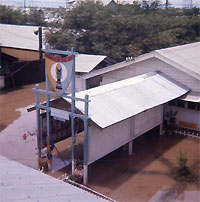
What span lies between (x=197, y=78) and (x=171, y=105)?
6.36ft

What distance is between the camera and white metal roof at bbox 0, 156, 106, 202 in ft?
15.5

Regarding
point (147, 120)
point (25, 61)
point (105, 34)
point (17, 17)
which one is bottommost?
point (147, 120)

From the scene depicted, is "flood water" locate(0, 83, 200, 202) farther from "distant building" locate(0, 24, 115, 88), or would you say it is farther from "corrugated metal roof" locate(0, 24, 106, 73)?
"distant building" locate(0, 24, 115, 88)

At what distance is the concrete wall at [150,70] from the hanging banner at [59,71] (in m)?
7.00

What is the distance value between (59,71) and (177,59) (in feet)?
26.1

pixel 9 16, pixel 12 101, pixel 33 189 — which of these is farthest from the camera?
pixel 9 16

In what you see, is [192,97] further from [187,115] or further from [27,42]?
[27,42]

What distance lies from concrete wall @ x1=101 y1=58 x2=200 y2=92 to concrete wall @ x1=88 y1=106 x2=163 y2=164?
2.28 meters

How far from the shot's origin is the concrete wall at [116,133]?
10.1 m

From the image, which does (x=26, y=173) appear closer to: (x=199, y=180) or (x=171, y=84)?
(x=199, y=180)

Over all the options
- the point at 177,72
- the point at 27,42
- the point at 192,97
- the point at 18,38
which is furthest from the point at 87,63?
the point at 18,38

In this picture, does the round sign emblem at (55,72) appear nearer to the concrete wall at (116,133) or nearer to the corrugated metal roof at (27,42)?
the concrete wall at (116,133)

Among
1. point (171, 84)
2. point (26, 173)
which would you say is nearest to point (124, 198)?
point (26, 173)

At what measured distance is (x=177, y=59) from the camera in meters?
15.7
